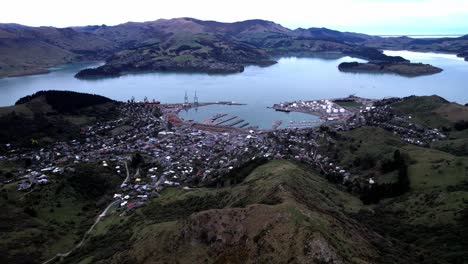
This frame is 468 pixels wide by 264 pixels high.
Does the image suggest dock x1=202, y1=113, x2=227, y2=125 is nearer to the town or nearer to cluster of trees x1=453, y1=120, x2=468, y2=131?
the town

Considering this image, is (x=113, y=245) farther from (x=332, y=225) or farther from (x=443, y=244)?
(x=443, y=244)

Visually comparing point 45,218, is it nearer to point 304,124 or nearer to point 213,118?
point 213,118

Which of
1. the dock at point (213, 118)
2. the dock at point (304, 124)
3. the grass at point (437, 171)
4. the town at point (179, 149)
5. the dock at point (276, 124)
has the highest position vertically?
the grass at point (437, 171)

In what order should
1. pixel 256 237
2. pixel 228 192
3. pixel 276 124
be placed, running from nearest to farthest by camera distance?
pixel 256 237 < pixel 228 192 < pixel 276 124

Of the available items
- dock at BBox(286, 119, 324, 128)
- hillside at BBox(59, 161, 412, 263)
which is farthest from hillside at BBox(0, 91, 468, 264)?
dock at BBox(286, 119, 324, 128)

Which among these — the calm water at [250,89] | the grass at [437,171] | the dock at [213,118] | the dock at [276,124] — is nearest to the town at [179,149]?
the dock at [213,118]

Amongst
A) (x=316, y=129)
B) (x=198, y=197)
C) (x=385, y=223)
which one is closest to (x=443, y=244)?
(x=385, y=223)

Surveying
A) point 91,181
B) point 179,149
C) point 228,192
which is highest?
point 228,192

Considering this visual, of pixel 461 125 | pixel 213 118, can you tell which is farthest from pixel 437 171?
pixel 213 118

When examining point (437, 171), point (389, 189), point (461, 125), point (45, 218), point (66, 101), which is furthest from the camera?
point (66, 101)

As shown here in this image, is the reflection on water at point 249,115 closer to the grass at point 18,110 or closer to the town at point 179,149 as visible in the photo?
the town at point 179,149

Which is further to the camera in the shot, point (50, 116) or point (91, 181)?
point (50, 116)
